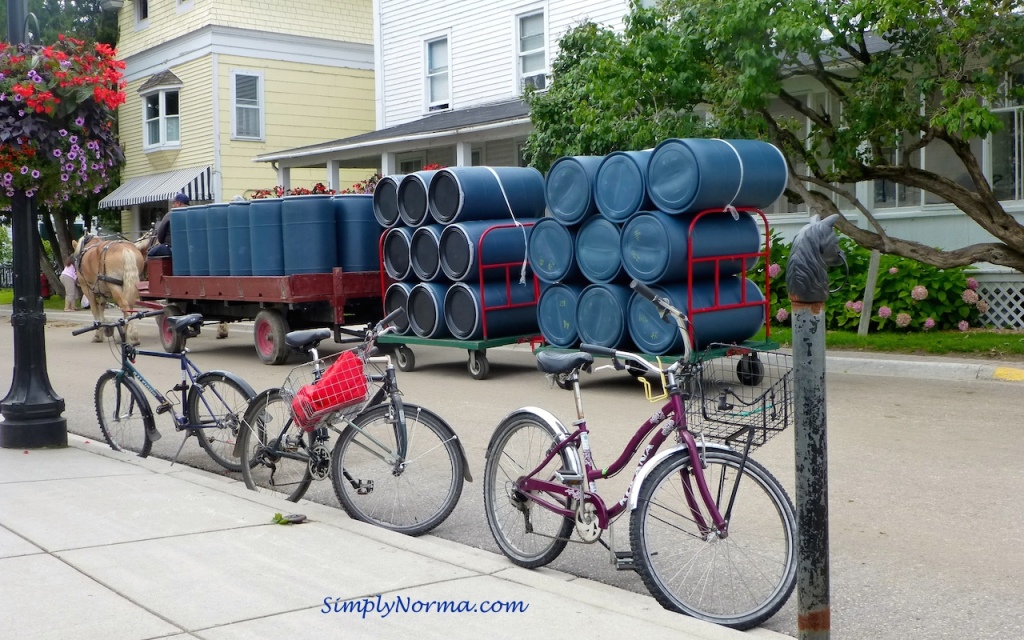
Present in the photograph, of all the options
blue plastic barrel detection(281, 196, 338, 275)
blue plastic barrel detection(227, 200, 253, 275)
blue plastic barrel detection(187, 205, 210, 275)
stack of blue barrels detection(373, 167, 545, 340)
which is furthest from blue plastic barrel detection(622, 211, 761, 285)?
blue plastic barrel detection(187, 205, 210, 275)

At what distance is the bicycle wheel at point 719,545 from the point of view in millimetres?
4672

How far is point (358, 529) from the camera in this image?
19.9 ft

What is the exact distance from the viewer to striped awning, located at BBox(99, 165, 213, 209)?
30016 mm

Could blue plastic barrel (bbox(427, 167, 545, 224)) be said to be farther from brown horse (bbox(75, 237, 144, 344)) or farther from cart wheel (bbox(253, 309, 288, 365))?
brown horse (bbox(75, 237, 144, 344))

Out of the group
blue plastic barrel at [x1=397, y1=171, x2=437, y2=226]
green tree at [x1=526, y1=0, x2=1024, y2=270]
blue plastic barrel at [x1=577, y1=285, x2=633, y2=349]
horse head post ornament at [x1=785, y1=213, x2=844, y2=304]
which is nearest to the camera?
horse head post ornament at [x1=785, y1=213, x2=844, y2=304]

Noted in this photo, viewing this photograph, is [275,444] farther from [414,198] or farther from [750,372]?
[414,198]

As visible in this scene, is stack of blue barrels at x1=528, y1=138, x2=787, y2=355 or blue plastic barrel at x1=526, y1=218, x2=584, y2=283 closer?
stack of blue barrels at x1=528, y1=138, x2=787, y2=355

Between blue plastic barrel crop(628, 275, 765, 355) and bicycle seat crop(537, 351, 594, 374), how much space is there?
5.91 meters

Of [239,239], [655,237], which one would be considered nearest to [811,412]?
[655,237]

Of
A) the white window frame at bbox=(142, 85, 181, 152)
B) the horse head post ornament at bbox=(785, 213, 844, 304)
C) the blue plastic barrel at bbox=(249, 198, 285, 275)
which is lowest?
the horse head post ornament at bbox=(785, 213, 844, 304)

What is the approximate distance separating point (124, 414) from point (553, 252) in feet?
17.4

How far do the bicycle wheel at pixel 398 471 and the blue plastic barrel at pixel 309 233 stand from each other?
889cm

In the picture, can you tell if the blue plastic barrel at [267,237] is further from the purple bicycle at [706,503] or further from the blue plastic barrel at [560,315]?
the purple bicycle at [706,503]

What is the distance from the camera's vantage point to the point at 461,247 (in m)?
13.4
